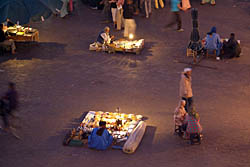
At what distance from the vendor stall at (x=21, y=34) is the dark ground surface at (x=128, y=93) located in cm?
42

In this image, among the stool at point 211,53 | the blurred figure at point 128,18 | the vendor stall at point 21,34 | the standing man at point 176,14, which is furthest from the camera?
the standing man at point 176,14

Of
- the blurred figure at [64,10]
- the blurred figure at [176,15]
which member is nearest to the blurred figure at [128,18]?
the blurred figure at [176,15]

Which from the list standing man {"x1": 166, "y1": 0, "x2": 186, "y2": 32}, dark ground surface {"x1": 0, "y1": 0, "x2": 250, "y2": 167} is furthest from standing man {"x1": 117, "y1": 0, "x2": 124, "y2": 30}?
standing man {"x1": 166, "y1": 0, "x2": 186, "y2": 32}

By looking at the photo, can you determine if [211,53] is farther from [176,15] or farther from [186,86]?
[186,86]

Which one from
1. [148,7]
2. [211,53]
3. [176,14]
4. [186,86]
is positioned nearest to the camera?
[186,86]

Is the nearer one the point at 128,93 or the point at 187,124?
the point at 187,124

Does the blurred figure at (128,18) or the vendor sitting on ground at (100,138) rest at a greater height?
the blurred figure at (128,18)

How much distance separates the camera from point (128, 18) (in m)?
18.8

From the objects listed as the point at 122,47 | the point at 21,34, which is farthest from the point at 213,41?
the point at 21,34

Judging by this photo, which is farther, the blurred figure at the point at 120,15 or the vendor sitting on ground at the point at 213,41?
the blurred figure at the point at 120,15

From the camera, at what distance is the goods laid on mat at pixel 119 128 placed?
11.3m

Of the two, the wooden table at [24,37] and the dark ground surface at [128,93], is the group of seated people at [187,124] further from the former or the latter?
the wooden table at [24,37]

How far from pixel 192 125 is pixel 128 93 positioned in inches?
143

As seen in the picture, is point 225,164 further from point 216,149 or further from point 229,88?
point 229,88
